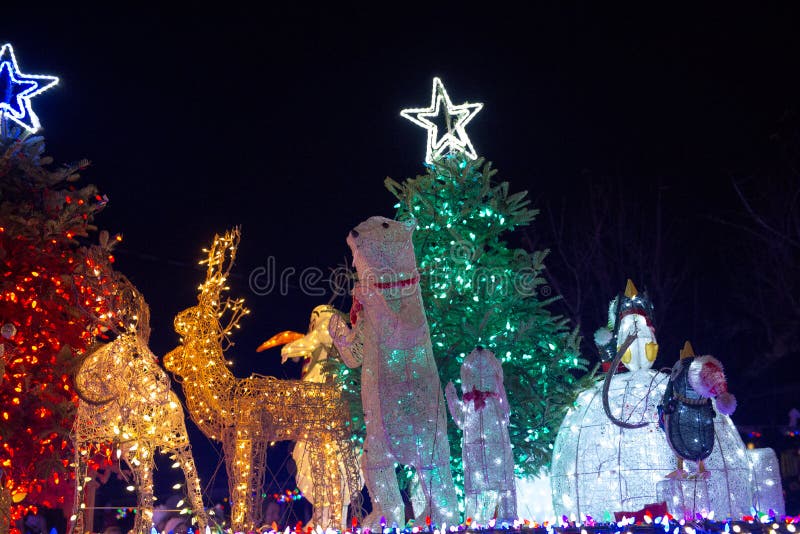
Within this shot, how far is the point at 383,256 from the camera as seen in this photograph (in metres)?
6.03

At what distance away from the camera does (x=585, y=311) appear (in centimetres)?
1587

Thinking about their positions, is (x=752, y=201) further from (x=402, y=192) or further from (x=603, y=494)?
(x=603, y=494)

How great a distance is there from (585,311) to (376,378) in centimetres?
1057

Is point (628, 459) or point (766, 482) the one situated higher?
point (628, 459)

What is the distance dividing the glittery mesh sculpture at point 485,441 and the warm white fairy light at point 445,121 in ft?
11.1

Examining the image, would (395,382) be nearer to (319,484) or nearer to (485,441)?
(485,441)

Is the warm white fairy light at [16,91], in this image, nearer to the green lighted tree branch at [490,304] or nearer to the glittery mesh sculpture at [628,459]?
the green lighted tree branch at [490,304]

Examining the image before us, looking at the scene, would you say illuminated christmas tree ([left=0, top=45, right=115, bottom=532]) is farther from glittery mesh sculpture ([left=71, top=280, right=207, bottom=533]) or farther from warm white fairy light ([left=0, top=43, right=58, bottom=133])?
glittery mesh sculpture ([left=71, top=280, right=207, bottom=533])

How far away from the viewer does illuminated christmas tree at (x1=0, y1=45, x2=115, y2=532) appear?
773 centimetres

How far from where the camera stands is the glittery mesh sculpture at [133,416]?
6609 mm

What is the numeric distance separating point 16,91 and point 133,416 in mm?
4014

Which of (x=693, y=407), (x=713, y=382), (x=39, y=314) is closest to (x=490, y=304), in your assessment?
(x=693, y=407)

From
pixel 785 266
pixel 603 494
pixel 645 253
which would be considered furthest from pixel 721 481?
pixel 645 253

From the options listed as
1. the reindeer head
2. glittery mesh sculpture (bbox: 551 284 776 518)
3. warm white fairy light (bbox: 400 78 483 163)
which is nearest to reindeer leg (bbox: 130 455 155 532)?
the reindeer head
